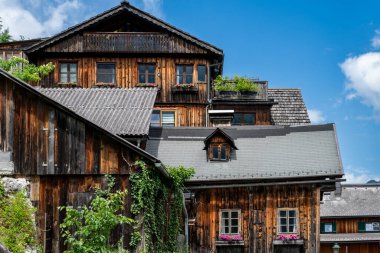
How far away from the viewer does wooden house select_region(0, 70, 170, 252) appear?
609 inches

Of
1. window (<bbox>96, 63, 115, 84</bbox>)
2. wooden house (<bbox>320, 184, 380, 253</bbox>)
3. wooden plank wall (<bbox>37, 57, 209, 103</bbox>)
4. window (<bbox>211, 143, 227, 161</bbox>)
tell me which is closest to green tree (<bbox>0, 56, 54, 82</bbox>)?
wooden plank wall (<bbox>37, 57, 209, 103</bbox>)

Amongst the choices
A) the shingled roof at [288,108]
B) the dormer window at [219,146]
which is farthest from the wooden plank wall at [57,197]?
the shingled roof at [288,108]

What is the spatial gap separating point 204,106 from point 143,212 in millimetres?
18612

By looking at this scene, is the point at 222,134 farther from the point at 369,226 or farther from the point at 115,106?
the point at 369,226

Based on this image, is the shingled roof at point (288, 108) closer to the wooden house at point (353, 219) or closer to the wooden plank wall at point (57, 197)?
the wooden house at point (353, 219)

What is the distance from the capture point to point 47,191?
15711 mm

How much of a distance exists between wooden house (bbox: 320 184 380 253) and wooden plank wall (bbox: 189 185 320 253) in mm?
23288

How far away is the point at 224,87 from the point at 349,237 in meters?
19.4

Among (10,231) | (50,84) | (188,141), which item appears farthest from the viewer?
(50,84)

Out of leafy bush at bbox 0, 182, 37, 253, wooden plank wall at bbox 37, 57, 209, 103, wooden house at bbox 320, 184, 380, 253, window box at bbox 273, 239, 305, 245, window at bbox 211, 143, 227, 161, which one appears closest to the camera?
leafy bush at bbox 0, 182, 37, 253

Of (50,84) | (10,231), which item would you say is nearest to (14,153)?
(10,231)

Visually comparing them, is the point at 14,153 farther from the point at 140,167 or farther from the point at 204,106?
the point at 204,106

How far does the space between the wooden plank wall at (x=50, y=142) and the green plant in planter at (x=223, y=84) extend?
19622 millimetres

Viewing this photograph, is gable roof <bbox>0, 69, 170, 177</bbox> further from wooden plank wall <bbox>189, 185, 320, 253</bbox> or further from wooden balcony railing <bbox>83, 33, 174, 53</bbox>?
wooden balcony railing <bbox>83, 33, 174, 53</bbox>
